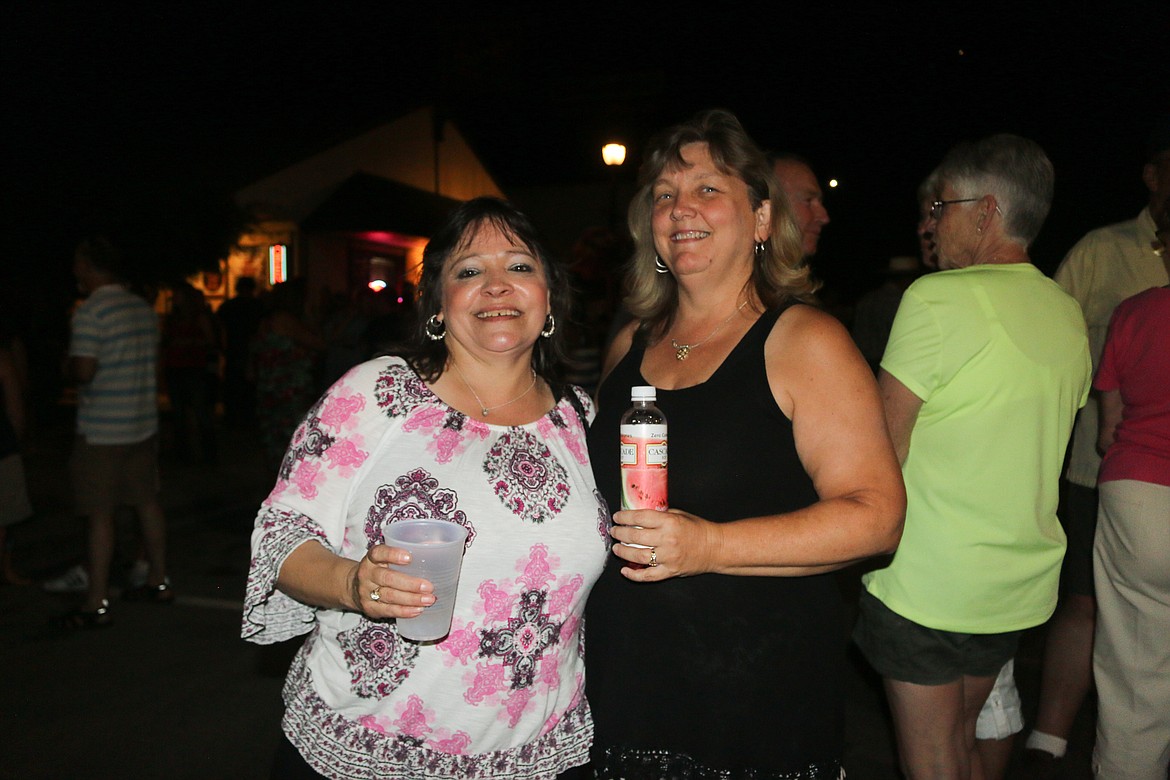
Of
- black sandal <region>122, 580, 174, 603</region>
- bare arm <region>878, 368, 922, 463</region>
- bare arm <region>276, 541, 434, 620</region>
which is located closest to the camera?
bare arm <region>276, 541, 434, 620</region>

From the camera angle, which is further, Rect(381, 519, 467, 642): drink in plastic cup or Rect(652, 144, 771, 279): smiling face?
Rect(652, 144, 771, 279): smiling face

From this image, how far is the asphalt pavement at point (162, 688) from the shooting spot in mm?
3828

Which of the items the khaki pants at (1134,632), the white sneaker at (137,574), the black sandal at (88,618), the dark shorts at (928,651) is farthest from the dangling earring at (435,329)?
the white sneaker at (137,574)

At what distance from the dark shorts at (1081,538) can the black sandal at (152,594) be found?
5672mm

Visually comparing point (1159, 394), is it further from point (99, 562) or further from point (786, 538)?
point (99, 562)

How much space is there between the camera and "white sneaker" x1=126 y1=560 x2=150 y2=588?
19.9ft

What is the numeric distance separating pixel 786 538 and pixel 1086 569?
246 cm

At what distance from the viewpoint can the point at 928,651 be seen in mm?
2533

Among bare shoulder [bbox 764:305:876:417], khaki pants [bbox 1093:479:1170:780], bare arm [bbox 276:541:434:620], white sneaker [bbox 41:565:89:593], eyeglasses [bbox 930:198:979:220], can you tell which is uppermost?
eyeglasses [bbox 930:198:979:220]

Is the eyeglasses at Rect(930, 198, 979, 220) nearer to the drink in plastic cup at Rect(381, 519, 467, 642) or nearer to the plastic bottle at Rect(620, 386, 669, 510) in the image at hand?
the plastic bottle at Rect(620, 386, 669, 510)

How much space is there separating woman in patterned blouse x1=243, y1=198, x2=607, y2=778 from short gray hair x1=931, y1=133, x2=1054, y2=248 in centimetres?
160

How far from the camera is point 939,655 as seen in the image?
254 centimetres

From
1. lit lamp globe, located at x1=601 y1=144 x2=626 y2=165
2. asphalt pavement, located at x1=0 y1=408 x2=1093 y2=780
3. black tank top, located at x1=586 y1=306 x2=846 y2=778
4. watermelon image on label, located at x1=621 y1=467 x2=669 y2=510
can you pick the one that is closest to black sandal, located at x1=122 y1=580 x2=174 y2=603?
asphalt pavement, located at x1=0 y1=408 x2=1093 y2=780

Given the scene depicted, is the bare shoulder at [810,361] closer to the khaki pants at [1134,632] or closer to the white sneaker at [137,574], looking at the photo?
the khaki pants at [1134,632]
